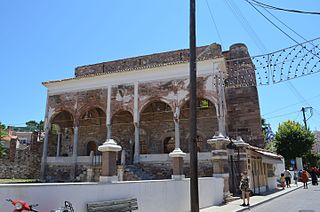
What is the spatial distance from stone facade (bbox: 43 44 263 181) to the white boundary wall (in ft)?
27.7

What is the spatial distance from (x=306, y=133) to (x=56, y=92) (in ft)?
81.6

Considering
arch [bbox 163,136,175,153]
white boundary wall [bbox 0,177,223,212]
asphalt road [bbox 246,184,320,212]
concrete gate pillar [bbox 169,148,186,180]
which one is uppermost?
arch [bbox 163,136,175,153]

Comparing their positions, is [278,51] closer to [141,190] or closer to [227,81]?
[141,190]

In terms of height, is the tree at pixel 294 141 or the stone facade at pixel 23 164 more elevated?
the tree at pixel 294 141

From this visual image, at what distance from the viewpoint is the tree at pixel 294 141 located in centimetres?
2916

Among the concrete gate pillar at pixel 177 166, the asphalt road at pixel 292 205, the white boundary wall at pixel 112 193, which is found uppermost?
the concrete gate pillar at pixel 177 166

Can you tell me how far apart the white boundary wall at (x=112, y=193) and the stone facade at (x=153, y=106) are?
27.7 feet

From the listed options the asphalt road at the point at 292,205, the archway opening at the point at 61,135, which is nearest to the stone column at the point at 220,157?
the asphalt road at the point at 292,205

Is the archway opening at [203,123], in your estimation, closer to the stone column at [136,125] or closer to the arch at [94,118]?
the stone column at [136,125]

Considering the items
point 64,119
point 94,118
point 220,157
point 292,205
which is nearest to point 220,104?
point 220,157

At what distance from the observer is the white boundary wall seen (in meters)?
4.62

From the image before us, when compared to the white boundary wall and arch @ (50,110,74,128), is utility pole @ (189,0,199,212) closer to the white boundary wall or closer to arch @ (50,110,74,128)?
the white boundary wall

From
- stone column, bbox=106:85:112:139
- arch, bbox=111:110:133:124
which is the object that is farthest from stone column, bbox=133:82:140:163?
arch, bbox=111:110:133:124

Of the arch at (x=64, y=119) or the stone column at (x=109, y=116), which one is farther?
the arch at (x=64, y=119)
